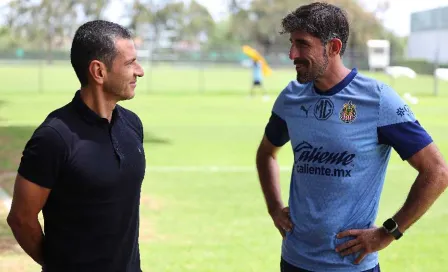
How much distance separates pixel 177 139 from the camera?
1662 cm

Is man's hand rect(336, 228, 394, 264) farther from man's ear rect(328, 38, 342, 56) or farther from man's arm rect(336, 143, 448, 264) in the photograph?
man's ear rect(328, 38, 342, 56)

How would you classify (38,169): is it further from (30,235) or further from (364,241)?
(364,241)

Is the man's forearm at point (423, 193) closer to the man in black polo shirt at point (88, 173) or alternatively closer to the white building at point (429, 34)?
the man in black polo shirt at point (88, 173)

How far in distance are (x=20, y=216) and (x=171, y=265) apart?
4.05m

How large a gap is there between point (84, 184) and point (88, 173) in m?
0.05

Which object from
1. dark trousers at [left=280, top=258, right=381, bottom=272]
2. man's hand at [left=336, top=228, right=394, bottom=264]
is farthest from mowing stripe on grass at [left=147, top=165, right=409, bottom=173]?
man's hand at [left=336, top=228, right=394, bottom=264]

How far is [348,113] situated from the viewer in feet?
10.9

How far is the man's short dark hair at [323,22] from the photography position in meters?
3.33

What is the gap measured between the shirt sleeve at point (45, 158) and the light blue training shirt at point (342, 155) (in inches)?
47.2

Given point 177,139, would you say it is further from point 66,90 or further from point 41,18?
point 41,18

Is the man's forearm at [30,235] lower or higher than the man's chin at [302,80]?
lower

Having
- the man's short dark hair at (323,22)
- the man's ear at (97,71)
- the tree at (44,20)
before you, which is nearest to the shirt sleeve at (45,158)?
the man's ear at (97,71)

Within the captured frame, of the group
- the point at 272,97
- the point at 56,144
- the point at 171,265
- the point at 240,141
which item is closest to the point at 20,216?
the point at 56,144

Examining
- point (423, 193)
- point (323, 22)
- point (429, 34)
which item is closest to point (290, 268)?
point (423, 193)
